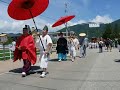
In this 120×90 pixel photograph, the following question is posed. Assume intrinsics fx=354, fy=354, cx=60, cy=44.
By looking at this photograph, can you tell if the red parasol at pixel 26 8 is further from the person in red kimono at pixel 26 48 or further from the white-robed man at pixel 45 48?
the white-robed man at pixel 45 48

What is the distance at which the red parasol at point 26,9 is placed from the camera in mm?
13129

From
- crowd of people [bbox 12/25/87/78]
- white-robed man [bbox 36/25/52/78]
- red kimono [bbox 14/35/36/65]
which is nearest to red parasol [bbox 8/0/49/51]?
crowd of people [bbox 12/25/87/78]

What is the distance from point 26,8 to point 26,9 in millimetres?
64

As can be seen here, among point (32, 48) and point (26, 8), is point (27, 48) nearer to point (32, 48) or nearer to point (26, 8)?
point (32, 48)

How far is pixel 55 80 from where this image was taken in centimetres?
1171

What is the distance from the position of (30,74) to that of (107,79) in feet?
11.3

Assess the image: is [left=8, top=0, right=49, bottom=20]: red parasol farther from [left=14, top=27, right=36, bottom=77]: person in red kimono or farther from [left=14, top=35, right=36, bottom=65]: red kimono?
[left=14, top=35, right=36, bottom=65]: red kimono

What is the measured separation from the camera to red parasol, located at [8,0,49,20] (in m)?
13.1

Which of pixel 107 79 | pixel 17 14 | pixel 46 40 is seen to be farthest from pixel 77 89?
pixel 17 14

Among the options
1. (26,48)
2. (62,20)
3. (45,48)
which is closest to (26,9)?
(26,48)

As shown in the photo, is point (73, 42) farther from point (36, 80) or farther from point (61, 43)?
point (36, 80)

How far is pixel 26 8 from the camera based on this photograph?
13.4 metres

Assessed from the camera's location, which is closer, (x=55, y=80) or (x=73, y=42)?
(x=55, y=80)

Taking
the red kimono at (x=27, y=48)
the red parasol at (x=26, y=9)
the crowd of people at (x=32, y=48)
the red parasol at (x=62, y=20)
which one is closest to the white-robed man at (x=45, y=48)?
the crowd of people at (x=32, y=48)
